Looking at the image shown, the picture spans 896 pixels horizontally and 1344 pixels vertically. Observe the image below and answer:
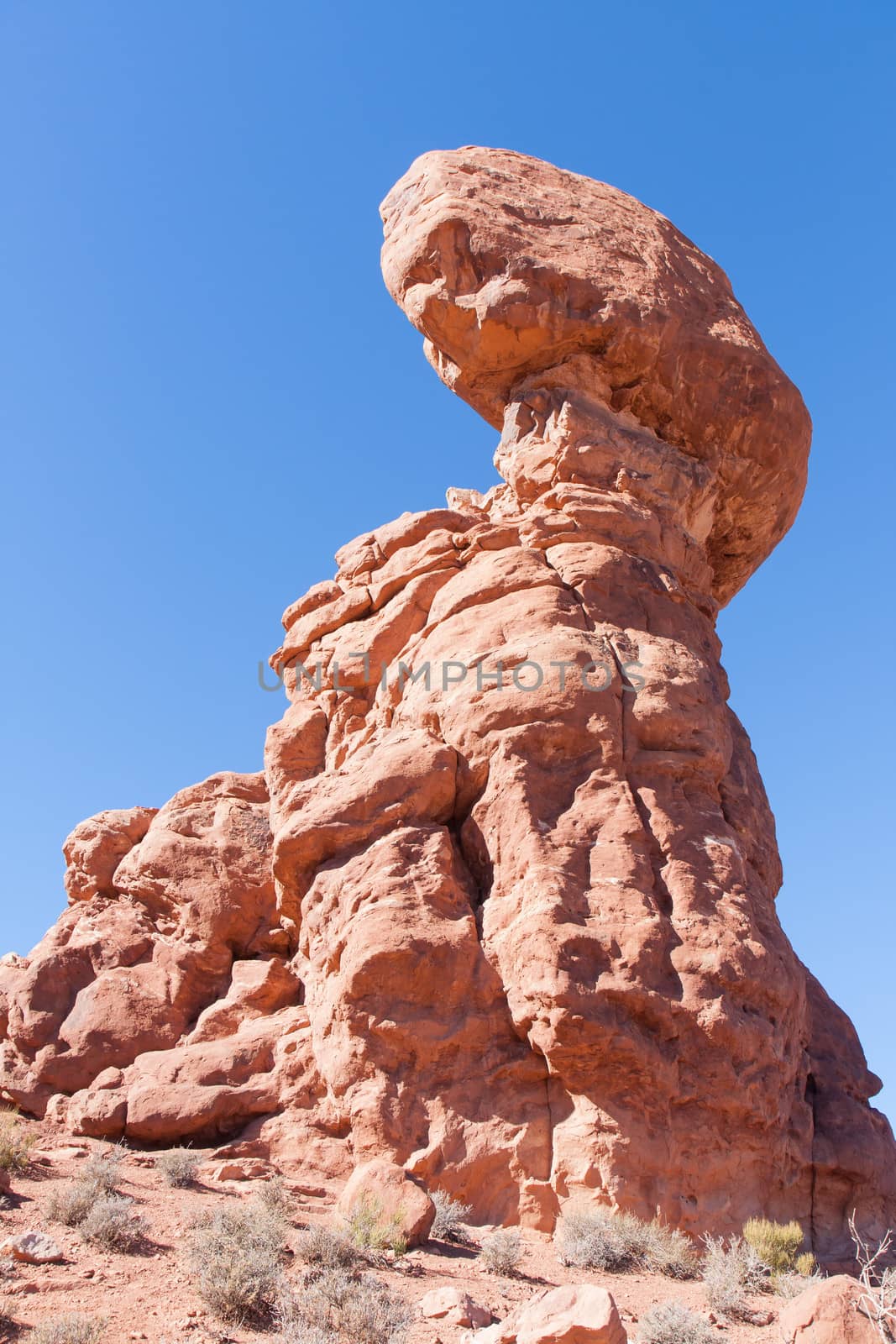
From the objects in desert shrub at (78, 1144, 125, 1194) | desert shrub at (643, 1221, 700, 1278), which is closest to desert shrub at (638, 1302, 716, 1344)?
desert shrub at (643, 1221, 700, 1278)

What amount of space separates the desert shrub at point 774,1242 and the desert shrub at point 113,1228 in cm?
508

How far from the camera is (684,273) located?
59.5 ft

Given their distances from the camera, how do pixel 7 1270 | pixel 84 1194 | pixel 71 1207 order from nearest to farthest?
pixel 7 1270
pixel 71 1207
pixel 84 1194

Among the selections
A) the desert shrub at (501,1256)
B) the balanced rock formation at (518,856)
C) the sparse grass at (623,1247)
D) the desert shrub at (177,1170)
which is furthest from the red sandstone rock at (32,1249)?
the sparse grass at (623,1247)

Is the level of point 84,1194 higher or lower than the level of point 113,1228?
higher

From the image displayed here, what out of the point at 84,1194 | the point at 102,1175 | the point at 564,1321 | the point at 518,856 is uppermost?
the point at 518,856

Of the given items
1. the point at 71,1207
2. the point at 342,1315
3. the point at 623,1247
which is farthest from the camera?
the point at 623,1247

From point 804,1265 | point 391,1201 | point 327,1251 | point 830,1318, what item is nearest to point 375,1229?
point 391,1201

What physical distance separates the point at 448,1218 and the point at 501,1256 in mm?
951

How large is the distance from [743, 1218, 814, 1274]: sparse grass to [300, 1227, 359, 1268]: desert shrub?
370 cm

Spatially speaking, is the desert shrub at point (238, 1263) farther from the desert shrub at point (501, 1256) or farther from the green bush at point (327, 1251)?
Result: the desert shrub at point (501, 1256)

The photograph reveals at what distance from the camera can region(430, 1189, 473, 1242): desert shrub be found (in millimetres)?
9062

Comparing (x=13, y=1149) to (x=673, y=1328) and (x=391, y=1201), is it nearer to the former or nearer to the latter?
(x=391, y=1201)

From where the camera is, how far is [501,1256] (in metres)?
8.34
